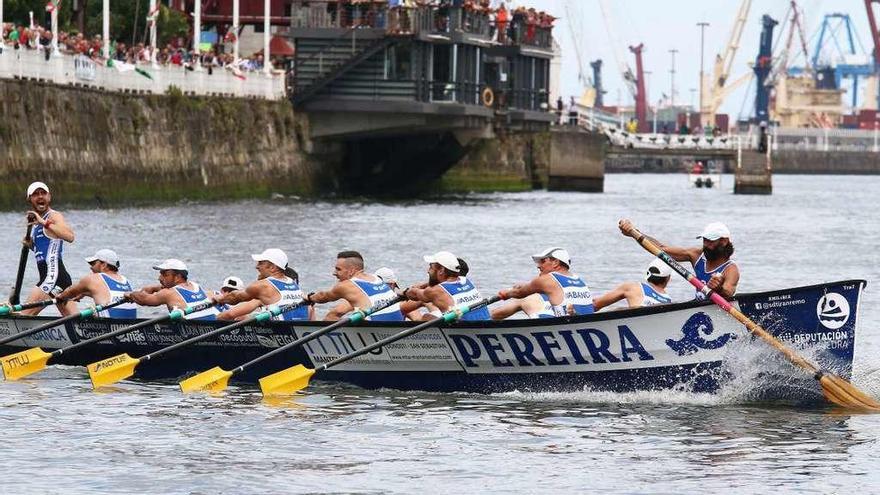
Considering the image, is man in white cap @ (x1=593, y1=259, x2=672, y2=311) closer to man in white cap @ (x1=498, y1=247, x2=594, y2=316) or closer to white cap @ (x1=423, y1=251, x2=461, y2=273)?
man in white cap @ (x1=498, y1=247, x2=594, y2=316)

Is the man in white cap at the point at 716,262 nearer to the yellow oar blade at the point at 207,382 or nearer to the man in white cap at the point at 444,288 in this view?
the man in white cap at the point at 444,288

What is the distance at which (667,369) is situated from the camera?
22.9 meters

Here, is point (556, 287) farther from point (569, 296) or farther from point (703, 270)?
point (703, 270)

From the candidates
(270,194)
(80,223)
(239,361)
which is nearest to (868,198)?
(270,194)

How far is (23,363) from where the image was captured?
86.1ft

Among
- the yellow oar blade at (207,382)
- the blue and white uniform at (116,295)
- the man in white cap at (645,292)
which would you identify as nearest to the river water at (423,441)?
the yellow oar blade at (207,382)

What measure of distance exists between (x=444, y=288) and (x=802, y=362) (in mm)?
4381

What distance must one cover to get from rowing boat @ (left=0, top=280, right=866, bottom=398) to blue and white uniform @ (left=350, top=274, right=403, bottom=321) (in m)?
0.59

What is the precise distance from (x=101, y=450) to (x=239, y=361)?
444 cm

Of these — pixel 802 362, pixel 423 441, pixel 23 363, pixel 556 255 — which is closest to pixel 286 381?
pixel 423 441

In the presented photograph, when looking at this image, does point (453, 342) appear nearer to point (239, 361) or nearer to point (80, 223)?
point (239, 361)

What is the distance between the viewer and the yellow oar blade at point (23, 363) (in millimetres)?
26156

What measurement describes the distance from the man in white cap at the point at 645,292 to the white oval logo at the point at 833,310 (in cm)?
233

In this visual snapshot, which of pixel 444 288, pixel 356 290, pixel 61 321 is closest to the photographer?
pixel 444 288
